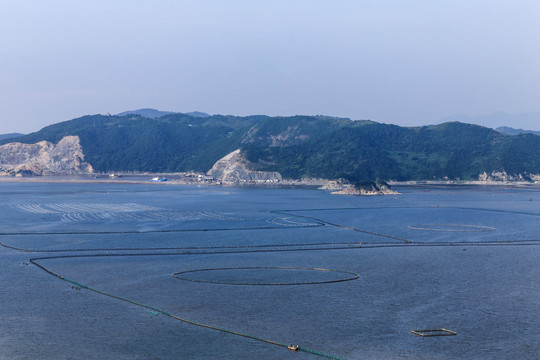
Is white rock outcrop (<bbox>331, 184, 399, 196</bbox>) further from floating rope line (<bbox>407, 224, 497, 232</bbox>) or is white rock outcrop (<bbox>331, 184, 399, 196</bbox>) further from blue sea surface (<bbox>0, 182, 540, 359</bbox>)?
blue sea surface (<bbox>0, 182, 540, 359</bbox>)

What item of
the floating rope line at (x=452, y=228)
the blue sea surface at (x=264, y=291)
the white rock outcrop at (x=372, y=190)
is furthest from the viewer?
the white rock outcrop at (x=372, y=190)

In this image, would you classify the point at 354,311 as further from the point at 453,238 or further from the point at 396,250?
the point at 453,238

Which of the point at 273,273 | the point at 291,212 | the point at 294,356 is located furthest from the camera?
the point at 291,212

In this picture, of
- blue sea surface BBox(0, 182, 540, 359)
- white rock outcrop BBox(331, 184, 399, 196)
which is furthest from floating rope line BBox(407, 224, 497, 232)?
white rock outcrop BBox(331, 184, 399, 196)

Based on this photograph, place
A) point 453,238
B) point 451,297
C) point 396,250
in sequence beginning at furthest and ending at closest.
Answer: point 453,238, point 396,250, point 451,297

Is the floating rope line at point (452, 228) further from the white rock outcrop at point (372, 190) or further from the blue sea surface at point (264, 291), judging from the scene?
the white rock outcrop at point (372, 190)

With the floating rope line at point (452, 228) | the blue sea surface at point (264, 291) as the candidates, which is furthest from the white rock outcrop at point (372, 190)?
the blue sea surface at point (264, 291)

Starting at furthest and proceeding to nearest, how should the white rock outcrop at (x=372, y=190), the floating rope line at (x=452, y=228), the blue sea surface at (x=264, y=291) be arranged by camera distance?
1. the white rock outcrop at (x=372, y=190)
2. the floating rope line at (x=452, y=228)
3. the blue sea surface at (x=264, y=291)

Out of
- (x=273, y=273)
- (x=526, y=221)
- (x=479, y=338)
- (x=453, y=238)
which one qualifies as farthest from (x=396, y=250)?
(x=526, y=221)
